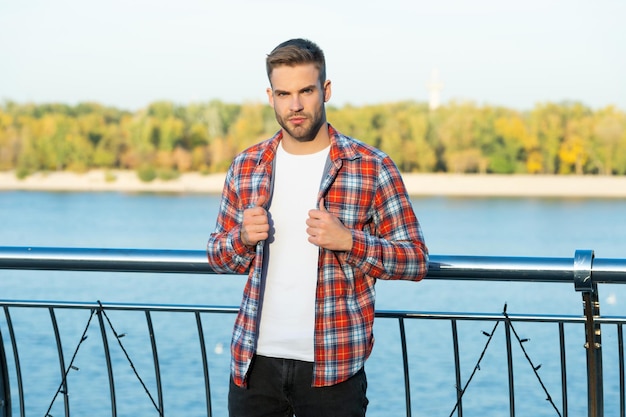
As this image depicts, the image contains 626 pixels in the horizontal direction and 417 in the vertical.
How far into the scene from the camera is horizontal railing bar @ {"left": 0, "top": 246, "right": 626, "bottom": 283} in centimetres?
316

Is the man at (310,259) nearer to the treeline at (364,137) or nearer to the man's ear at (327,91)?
the man's ear at (327,91)

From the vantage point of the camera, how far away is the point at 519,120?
238 ft

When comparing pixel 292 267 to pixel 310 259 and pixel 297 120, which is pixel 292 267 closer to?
pixel 310 259

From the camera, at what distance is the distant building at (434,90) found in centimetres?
7556

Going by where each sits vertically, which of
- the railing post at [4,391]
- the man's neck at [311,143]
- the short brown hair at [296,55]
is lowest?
the railing post at [4,391]

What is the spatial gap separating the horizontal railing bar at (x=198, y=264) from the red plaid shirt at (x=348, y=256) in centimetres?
33

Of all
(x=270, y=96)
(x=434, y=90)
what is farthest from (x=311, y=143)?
(x=434, y=90)

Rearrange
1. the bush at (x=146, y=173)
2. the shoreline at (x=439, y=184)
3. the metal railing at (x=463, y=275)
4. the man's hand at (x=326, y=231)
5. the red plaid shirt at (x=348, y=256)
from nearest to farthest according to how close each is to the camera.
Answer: the man's hand at (x=326, y=231) < the red plaid shirt at (x=348, y=256) < the metal railing at (x=463, y=275) < the shoreline at (x=439, y=184) < the bush at (x=146, y=173)

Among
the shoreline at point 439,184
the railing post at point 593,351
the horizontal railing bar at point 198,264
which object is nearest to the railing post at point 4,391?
the horizontal railing bar at point 198,264

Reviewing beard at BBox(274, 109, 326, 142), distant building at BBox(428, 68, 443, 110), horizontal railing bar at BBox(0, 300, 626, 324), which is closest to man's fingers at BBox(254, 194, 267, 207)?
beard at BBox(274, 109, 326, 142)

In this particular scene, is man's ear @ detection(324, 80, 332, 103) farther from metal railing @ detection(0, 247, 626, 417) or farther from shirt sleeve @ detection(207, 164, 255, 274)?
metal railing @ detection(0, 247, 626, 417)

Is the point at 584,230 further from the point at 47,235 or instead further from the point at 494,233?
the point at 47,235

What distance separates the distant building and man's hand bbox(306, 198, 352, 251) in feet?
236

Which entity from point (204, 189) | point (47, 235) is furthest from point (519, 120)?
point (47, 235)
